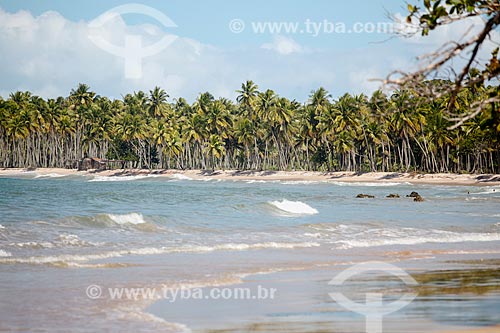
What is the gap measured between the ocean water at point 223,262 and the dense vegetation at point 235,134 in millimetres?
55604

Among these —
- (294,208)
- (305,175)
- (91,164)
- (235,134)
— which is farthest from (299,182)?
(294,208)

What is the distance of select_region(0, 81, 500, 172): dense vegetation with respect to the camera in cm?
9781

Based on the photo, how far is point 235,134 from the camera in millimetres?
118250

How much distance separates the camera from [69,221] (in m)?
28.3

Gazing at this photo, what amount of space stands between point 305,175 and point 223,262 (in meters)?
90.8

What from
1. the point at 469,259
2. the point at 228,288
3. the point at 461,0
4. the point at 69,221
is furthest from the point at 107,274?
the point at 69,221

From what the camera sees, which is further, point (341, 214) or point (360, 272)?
point (341, 214)

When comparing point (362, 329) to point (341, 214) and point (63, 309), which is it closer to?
point (63, 309)

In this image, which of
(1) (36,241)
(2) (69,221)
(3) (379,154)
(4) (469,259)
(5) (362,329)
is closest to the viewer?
(5) (362,329)

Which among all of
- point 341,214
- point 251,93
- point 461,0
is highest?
point 251,93

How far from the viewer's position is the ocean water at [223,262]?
34.1ft

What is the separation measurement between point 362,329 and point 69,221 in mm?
20863

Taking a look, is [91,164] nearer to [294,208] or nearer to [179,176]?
[179,176]

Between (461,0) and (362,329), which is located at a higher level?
(461,0)
